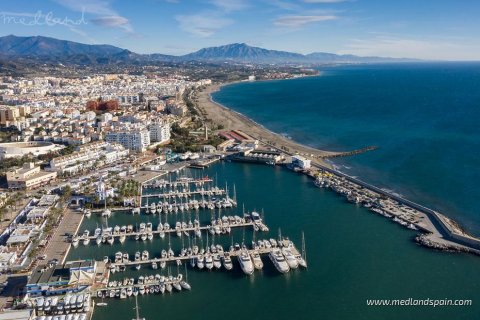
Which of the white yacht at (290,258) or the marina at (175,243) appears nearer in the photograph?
the marina at (175,243)

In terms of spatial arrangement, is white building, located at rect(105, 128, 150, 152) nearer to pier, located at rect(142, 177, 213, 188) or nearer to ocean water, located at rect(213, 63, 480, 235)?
pier, located at rect(142, 177, 213, 188)

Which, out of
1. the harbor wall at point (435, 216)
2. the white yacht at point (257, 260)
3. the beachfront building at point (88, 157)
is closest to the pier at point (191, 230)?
the white yacht at point (257, 260)

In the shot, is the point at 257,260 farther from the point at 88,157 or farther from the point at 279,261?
the point at 88,157

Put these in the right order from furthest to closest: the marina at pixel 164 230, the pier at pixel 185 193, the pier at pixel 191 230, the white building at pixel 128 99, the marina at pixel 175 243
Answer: the white building at pixel 128 99 → the pier at pixel 185 193 → the pier at pixel 191 230 → the marina at pixel 164 230 → the marina at pixel 175 243

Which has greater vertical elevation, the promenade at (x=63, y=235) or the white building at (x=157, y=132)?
the white building at (x=157, y=132)

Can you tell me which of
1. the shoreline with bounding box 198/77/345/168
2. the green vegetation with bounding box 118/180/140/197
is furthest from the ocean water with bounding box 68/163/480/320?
the shoreline with bounding box 198/77/345/168

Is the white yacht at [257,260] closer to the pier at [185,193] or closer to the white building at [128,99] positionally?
the pier at [185,193]

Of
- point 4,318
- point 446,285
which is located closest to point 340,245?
point 446,285

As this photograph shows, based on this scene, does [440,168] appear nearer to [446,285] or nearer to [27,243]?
[446,285]

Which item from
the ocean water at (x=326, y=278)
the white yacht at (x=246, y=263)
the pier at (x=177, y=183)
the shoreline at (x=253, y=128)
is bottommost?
the ocean water at (x=326, y=278)
